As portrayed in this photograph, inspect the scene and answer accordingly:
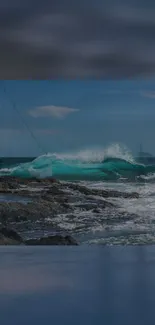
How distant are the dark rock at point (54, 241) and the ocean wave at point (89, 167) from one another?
782 mm

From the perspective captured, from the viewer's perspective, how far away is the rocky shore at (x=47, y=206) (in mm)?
7766

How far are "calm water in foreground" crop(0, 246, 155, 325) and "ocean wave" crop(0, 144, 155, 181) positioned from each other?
0.95 metres

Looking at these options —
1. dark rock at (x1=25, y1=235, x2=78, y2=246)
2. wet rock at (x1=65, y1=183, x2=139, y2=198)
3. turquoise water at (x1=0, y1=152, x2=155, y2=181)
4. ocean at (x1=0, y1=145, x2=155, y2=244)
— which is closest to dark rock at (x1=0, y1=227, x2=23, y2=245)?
dark rock at (x1=25, y1=235, x2=78, y2=246)

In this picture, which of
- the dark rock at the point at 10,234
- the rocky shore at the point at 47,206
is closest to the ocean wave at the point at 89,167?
the rocky shore at the point at 47,206

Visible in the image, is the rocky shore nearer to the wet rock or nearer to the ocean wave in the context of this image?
the wet rock

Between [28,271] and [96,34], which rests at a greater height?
[96,34]

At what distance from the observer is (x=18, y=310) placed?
4.45 metres

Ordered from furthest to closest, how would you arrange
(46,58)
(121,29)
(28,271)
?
(46,58), (121,29), (28,271)

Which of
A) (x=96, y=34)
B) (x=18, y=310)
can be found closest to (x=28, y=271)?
(x=18, y=310)

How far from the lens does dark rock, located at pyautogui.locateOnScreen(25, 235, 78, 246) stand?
25.7 ft

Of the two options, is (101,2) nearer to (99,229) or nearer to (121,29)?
(121,29)

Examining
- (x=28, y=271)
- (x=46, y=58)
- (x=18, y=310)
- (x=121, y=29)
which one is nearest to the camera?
(x=18, y=310)

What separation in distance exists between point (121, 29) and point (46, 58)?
112cm

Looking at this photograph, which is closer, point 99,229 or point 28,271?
point 28,271
